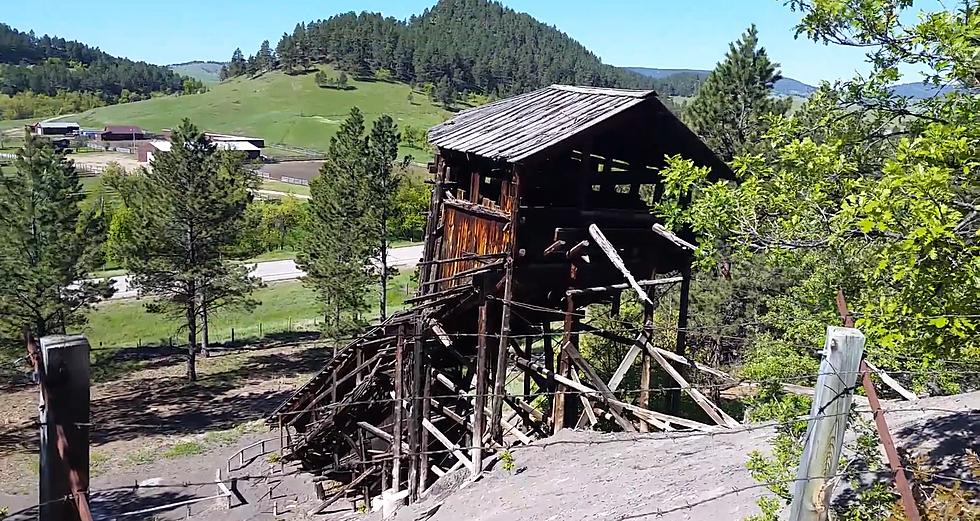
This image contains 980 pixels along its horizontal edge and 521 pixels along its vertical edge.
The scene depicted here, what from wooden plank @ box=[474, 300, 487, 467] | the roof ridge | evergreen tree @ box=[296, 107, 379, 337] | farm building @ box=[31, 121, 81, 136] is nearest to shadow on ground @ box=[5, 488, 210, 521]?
wooden plank @ box=[474, 300, 487, 467]

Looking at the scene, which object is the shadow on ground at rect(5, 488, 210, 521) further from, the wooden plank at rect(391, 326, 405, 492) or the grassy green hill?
the grassy green hill

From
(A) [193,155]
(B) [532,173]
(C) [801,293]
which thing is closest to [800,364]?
(C) [801,293]

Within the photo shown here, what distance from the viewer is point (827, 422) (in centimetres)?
510

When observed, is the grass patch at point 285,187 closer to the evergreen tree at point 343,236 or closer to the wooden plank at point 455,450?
the evergreen tree at point 343,236

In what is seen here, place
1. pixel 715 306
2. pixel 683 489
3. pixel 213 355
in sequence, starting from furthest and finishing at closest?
1. pixel 213 355
2. pixel 715 306
3. pixel 683 489

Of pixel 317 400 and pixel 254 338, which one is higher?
pixel 317 400

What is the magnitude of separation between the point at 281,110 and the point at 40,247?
11502cm

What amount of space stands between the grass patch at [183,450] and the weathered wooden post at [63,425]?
21039mm

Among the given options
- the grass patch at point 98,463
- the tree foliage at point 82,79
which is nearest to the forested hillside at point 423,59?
the tree foliage at point 82,79

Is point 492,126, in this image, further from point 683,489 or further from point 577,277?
point 683,489

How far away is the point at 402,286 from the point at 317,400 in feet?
95.6

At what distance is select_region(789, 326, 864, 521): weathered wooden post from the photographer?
4.98 metres

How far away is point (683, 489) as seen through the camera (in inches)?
373

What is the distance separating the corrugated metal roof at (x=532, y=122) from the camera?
38.5ft
